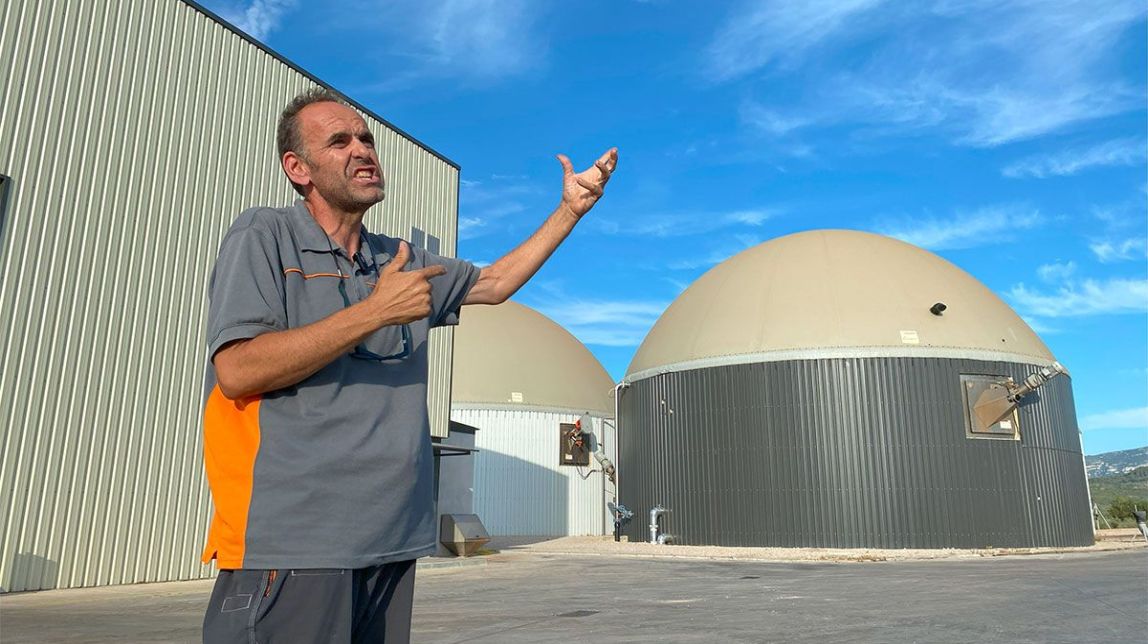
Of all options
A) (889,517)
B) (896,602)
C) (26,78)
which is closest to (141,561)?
(26,78)

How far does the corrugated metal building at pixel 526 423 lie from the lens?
30.2 metres

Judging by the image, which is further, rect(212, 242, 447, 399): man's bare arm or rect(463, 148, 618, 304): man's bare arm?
rect(463, 148, 618, 304): man's bare arm

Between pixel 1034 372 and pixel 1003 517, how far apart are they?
439cm

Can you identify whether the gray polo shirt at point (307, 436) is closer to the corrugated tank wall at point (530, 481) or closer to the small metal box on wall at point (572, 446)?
the corrugated tank wall at point (530, 481)

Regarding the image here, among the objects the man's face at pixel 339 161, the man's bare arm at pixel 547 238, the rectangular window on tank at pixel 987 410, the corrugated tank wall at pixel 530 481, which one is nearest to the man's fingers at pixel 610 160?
the man's bare arm at pixel 547 238

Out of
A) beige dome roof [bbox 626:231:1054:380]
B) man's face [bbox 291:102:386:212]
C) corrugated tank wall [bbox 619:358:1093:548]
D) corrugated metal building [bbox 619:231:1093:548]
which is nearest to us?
man's face [bbox 291:102:386:212]

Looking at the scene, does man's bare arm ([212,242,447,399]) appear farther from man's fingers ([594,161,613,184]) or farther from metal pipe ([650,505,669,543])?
metal pipe ([650,505,669,543])

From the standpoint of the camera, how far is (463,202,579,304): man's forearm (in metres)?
2.40

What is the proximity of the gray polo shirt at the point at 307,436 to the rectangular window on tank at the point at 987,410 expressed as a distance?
21671mm

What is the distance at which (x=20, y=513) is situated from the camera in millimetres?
9969

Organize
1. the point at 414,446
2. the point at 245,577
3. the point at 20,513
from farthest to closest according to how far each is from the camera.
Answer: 1. the point at 20,513
2. the point at 414,446
3. the point at 245,577

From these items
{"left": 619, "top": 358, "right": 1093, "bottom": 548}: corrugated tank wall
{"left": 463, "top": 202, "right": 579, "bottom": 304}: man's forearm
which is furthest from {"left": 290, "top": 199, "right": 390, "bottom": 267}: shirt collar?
{"left": 619, "top": 358, "right": 1093, "bottom": 548}: corrugated tank wall

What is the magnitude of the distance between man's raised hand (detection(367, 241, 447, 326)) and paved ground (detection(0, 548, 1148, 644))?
4733mm

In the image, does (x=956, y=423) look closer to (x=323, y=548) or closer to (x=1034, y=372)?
(x=1034, y=372)
